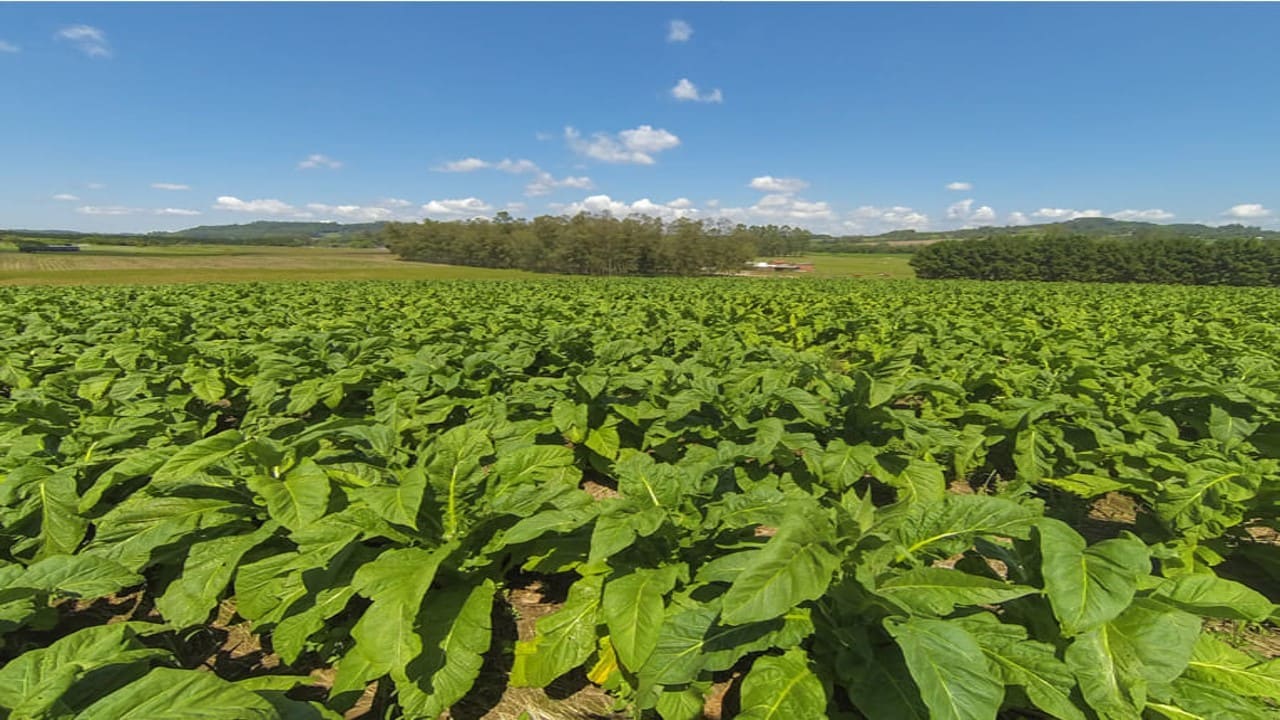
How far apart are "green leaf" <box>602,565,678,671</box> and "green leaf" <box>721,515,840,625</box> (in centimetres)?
69

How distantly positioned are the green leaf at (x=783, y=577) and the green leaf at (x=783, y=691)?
18.0 inches

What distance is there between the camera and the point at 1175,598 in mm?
1947

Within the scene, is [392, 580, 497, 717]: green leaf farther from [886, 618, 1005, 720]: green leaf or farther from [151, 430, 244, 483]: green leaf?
[886, 618, 1005, 720]: green leaf

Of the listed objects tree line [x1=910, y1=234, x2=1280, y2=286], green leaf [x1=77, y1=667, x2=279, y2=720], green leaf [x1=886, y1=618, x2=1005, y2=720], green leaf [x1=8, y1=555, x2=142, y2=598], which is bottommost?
green leaf [x1=8, y1=555, x2=142, y2=598]

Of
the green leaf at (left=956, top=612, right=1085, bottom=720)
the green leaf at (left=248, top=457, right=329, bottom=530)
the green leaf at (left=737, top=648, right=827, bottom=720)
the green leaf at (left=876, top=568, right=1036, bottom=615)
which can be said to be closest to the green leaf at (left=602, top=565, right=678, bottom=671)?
the green leaf at (left=737, top=648, right=827, bottom=720)

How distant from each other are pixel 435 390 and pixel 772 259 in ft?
426

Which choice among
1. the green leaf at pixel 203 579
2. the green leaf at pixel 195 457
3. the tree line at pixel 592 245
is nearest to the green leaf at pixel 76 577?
the green leaf at pixel 203 579

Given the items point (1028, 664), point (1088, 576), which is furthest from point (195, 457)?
point (1088, 576)

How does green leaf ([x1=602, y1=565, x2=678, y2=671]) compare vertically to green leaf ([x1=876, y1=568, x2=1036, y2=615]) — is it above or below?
below

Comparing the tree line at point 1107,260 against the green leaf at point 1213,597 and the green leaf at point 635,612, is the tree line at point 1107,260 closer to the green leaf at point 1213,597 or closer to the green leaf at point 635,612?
the green leaf at point 1213,597

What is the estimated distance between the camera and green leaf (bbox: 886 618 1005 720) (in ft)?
4.86

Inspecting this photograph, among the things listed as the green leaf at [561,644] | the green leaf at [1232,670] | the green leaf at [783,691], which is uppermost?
the green leaf at [1232,670]

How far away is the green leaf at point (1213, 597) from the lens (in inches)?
71.9

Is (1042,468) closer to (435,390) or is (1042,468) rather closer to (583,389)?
(583,389)
